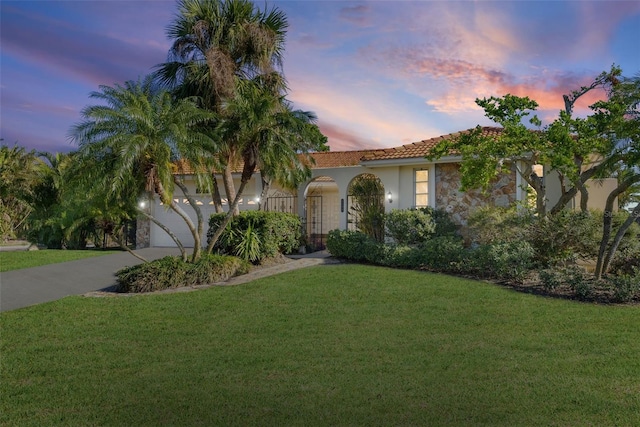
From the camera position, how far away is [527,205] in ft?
50.3

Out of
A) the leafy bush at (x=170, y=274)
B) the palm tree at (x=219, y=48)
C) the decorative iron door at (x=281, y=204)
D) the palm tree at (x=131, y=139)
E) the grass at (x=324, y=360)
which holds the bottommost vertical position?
the grass at (x=324, y=360)

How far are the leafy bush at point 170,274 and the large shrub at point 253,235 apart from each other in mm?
1981

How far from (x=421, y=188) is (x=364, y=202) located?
2.48 metres

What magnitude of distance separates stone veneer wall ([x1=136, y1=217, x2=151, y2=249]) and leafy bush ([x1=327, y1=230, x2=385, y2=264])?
1076 centimetres

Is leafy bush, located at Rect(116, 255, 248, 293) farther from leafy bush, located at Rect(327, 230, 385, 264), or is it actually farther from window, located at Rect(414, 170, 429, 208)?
window, located at Rect(414, 170, 429, 208)

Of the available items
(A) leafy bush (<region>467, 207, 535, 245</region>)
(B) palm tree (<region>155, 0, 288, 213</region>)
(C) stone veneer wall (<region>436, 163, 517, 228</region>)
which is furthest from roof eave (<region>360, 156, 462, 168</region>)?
(B) palm tree (<region>155, 0, 288, 213</region>)

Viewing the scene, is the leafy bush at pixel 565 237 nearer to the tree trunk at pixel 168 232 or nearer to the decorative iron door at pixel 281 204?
the tree trunk at pixel 168 232

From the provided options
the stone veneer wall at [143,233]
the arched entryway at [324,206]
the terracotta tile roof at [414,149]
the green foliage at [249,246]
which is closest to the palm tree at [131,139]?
the green foliage at [249,246]

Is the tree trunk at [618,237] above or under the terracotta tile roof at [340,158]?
under

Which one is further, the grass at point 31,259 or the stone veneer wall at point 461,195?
the stone veneer wall at point 461,195

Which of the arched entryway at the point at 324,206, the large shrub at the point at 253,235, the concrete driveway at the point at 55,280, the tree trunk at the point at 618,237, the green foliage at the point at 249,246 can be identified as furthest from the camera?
the arched entryway at the point at 324,206

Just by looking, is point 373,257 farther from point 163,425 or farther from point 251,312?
point 163,425

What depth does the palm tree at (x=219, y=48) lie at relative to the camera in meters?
15.9

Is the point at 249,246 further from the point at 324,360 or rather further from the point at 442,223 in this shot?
the point at 324,360
